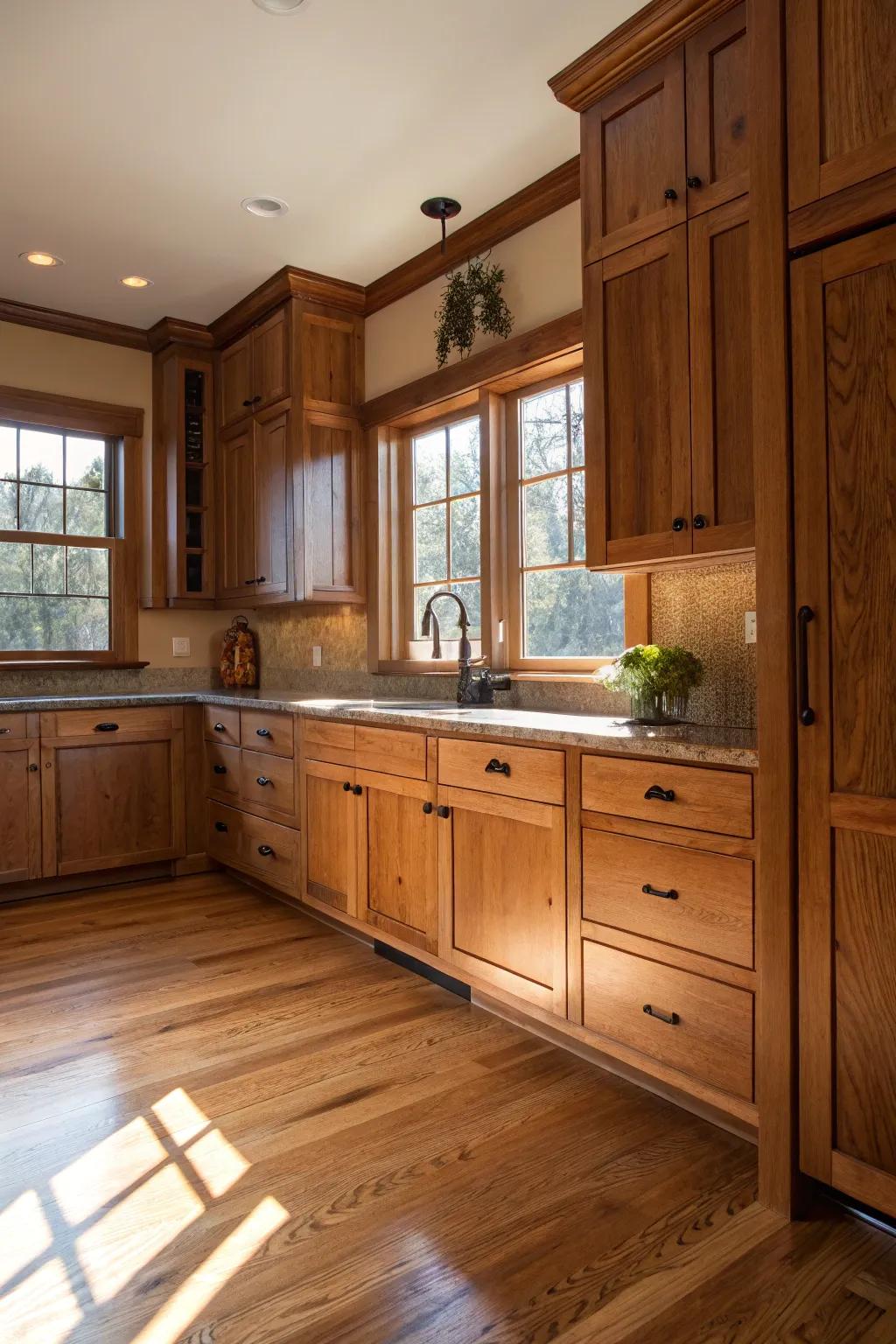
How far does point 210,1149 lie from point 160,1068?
45 cm

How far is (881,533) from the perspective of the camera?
158 centimetres

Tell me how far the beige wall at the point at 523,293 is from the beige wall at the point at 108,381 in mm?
1606

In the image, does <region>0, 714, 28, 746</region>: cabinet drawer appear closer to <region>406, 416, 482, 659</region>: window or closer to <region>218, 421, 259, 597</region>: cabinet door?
<region>218, 421, 259, 597</region>: cabinet door

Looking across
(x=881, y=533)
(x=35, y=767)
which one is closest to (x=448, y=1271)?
(x=881, y=533)

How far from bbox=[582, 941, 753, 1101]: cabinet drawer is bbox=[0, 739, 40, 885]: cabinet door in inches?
108

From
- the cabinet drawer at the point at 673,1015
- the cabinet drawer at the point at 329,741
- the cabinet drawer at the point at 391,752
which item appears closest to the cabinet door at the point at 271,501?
the cabinet drawer at the point at 329,741

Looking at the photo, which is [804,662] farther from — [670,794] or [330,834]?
[330,834]

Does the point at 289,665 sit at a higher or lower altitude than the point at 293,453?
lower

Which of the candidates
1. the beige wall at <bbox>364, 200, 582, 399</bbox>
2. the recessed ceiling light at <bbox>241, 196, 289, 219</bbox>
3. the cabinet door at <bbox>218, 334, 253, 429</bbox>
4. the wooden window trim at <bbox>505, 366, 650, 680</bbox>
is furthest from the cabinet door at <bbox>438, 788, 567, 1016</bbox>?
the cabinet door at <bbox>218, 334, 253, 429</bbox>

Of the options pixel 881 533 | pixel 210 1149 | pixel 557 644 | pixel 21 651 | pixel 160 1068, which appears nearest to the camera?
pixel 881 533

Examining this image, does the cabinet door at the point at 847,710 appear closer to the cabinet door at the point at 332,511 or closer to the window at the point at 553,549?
the window at the point at 553,549

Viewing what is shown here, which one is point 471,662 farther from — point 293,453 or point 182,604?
point 182,604

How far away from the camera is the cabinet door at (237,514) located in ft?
14.6

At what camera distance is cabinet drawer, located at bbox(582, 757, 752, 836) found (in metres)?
1.89
